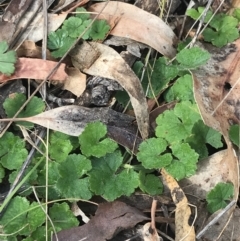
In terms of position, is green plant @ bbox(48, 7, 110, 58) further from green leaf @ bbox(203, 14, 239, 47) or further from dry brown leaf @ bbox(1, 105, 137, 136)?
green leaf @ bbox(203, 14, 239, 47)

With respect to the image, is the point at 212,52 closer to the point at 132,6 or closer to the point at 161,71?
the point at 161,71

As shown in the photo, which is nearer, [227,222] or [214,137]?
[227,222]

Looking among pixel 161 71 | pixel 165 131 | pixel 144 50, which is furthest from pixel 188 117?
pixel 144 50

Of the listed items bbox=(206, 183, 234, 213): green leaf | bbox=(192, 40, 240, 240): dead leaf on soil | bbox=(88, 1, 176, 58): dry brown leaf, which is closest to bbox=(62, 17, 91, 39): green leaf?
bbox=(88, 1, 176, 58): dry brown leaf

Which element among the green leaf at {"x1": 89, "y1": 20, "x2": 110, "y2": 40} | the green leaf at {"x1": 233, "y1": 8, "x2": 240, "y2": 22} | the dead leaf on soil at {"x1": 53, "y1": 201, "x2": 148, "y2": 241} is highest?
the green leaf at {"x1": 233, "y1": 8, "x2": 240, "y2": 22}

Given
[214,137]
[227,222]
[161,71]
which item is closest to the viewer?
[227,222]

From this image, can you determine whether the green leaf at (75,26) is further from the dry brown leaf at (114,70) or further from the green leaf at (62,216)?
the green leaf at (62,216)

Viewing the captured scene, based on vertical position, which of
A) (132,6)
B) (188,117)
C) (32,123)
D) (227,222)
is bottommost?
(32,123)
